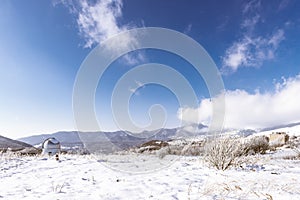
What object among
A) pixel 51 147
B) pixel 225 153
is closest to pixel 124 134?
pixel 51 147

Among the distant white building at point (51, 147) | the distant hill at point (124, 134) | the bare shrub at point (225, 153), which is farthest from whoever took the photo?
the distant white building at point (51, 147)

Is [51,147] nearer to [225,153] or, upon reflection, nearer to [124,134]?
[225,153]

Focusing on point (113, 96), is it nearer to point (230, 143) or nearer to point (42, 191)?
point (230, 143)

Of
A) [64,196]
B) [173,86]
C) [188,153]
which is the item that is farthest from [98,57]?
[64,196]

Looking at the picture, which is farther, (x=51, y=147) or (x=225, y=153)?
(x=51, y=147)

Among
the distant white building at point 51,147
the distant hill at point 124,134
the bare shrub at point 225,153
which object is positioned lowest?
the bare shrub at point 225,153

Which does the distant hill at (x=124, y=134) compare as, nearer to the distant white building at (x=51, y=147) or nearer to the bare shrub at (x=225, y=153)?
the distant white building at (x=51, y=147)

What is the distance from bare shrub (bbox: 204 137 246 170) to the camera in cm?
713

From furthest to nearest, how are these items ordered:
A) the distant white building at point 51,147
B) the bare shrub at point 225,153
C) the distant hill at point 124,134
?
the distant white building at point 51,147 → the distant hill at point 124,134 → the bare shrub at point 225,153

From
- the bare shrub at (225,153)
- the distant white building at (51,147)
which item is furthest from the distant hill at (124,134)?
the bare shrub at (225,153)

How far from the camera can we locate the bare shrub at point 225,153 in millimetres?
7129

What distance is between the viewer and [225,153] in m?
7.14

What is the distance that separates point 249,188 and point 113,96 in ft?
34.0

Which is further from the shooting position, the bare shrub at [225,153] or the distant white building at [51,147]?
the distant white building at [51,147]
